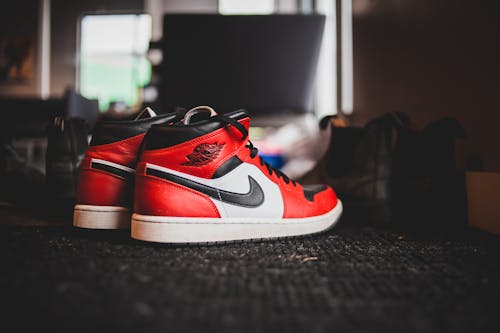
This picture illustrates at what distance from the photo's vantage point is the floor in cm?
33

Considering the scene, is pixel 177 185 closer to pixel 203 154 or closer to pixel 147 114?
pixel 203 154

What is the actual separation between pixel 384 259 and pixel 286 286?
229 mm

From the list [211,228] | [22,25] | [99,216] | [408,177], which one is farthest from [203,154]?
[22,25]

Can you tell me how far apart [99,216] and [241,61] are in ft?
3.74

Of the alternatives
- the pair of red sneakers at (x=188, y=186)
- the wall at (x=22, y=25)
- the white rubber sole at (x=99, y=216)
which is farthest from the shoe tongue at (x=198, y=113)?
the wall at (x=22, y=25)

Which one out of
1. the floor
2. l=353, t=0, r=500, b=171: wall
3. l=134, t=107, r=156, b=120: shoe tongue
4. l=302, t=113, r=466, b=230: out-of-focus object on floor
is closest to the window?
l=353, t=0, r=500, b=171: wall

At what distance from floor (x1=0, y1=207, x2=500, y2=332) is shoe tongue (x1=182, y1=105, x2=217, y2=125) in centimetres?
26

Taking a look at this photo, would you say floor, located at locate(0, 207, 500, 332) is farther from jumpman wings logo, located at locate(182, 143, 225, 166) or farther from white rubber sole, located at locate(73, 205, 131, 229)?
jumpman wings logo, located at locate(182, 143, 225, 166)

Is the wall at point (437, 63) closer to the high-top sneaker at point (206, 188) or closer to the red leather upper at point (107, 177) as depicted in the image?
the high-top sneaker at point (206, 188)

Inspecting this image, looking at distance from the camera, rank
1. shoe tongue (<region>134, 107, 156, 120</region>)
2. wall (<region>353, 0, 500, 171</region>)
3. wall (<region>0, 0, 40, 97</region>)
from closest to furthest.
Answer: shoe tongue (<region>134, 107, 156, 120</region>) < wall (<region>353, 0, 500, 171</region>) < wall (<region>0, 0, 40, 97</region>)

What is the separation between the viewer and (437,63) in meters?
1.07

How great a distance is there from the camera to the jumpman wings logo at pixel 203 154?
2.04ft

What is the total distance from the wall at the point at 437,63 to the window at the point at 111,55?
13.9 ft

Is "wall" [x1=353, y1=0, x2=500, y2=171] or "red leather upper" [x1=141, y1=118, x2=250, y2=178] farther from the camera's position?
"wall" [x1=353, y1=0, x2=500, y2=171]
